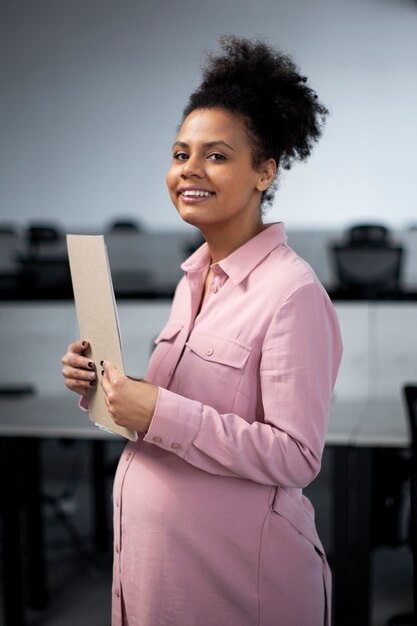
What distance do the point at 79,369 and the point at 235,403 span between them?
10.5 inches

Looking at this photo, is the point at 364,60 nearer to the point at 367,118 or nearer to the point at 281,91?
the point at 367,118

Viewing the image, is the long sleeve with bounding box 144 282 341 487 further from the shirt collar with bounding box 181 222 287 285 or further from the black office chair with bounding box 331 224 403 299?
the black office chair with bounding box 331 224 403 299

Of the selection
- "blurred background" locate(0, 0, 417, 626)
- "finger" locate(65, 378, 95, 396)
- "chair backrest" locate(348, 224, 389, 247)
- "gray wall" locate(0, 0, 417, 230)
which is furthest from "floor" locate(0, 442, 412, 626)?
"gray wall" locate(0, 0, 417, 230)

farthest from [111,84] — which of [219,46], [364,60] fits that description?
[219,46]

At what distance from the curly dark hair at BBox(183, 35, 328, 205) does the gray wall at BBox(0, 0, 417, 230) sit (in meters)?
9.99

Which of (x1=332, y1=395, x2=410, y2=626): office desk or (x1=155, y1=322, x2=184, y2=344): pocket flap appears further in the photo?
(x1=332, y1=395, x2=410, y2=626): office desk

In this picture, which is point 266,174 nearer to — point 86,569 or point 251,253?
point 251,253

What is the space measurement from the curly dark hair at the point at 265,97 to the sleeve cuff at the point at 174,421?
368 mm

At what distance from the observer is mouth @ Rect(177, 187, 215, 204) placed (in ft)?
4.07

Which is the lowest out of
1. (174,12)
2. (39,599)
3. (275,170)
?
(39,599)

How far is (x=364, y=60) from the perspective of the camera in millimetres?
11391

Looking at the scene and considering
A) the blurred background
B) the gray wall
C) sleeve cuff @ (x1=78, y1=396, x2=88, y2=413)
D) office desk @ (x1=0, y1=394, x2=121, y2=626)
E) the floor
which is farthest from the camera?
the gray wall

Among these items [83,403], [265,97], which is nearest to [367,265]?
[83,403]

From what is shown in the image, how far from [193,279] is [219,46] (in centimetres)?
37
